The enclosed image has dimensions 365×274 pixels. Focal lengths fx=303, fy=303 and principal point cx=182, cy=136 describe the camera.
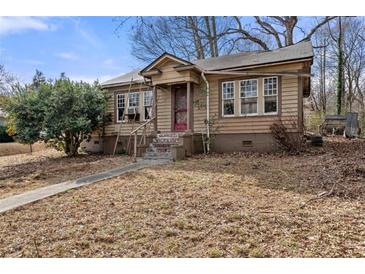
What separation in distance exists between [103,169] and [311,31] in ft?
66.1

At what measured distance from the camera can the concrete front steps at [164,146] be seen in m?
10.2

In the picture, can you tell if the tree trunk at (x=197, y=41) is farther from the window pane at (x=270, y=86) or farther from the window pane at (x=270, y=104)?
the window pane at (x=270, y=104)

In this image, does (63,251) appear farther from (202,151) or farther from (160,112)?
(160,112)

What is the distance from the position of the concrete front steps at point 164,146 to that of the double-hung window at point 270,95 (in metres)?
3.36

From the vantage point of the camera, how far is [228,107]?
1171cm

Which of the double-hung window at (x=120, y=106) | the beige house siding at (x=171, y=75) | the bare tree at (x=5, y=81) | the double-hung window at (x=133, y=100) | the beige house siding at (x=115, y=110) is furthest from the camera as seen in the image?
the bare tree at (x=5, y=81)

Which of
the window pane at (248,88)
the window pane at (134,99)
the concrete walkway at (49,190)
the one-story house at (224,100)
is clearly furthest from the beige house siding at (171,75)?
the concrete walkway at (49,190)

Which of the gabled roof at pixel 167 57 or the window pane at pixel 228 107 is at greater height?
the gabled roof at pixel 167 57

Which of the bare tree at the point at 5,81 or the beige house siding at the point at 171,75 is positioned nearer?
the beige house siding at the point at 171,75

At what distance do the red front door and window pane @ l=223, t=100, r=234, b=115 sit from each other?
1701mm

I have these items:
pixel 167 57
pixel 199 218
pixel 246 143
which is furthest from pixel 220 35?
pixel 199 218

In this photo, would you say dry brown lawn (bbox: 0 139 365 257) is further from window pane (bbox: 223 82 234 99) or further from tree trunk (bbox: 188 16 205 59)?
tree trunk (bbox: 188 16 205 59)

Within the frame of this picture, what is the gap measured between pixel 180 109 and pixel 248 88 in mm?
2931

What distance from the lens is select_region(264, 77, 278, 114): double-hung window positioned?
10.9m
